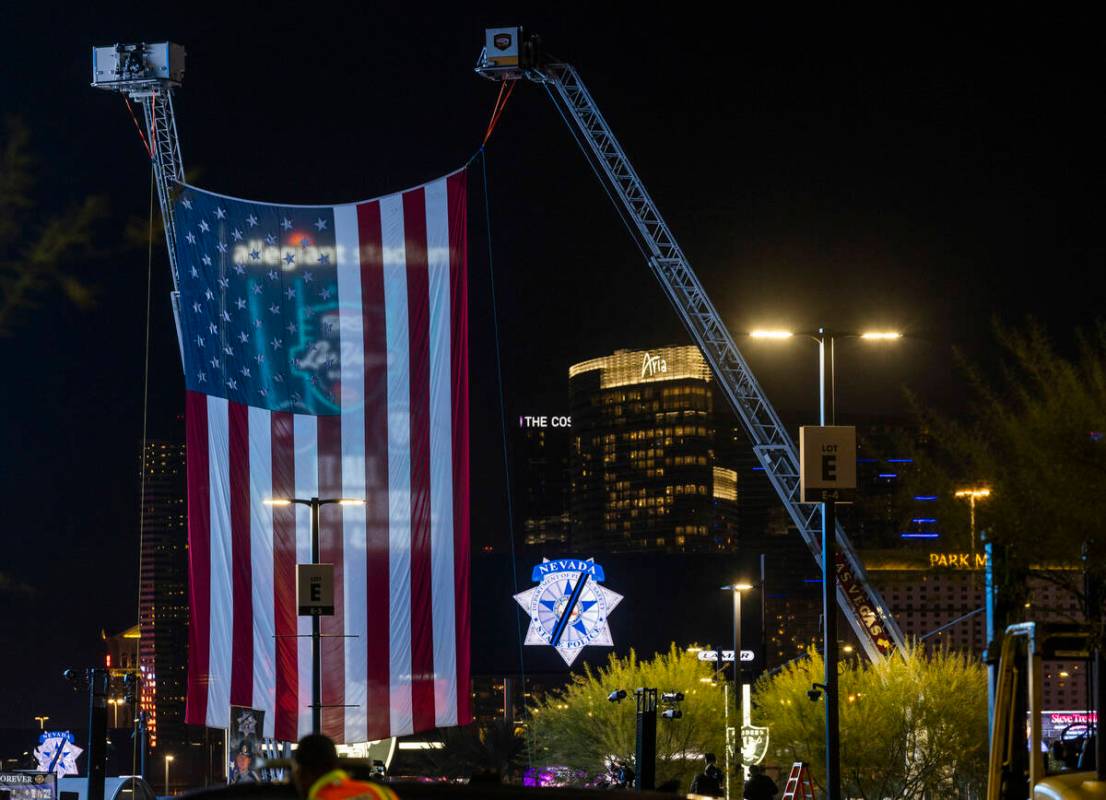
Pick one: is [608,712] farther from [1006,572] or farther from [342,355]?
[1006,572]

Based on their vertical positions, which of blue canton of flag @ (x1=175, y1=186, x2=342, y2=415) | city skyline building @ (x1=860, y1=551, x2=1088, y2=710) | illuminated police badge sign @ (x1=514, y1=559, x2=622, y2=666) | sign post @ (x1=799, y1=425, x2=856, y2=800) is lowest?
city skyline building @ (x1=860, y1=551, x2=1088, y2=710)

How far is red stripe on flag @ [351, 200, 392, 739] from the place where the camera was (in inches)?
1361

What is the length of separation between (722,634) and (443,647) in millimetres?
71400

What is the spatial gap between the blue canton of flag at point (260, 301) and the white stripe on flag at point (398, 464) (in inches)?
42.8

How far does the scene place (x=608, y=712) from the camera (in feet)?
243

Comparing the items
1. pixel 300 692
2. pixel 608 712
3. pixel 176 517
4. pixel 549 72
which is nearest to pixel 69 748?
pixel 608 712

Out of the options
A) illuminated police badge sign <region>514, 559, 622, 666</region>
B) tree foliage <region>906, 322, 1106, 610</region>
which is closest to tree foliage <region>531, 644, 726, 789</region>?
illuminated police badge sign <region>514, 559, 622, 666</region>

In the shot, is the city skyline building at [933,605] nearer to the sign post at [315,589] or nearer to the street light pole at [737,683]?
the street light pole at [737,683]

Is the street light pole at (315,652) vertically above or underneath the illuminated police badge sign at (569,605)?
above

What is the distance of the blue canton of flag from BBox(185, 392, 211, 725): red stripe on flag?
779 mm

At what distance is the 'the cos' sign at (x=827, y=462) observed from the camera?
2708cm

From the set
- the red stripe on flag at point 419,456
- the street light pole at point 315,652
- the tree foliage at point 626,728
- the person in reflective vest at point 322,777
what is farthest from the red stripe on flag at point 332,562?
the tree foliage at point 626,728

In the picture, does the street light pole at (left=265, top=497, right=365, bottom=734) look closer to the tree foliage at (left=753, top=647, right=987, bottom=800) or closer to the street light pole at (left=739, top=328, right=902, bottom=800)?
the street light pole at (left=739, top=328, right=902, bottom=800)

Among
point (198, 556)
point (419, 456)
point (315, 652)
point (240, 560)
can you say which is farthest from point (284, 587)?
Answer: point (419, 456)
